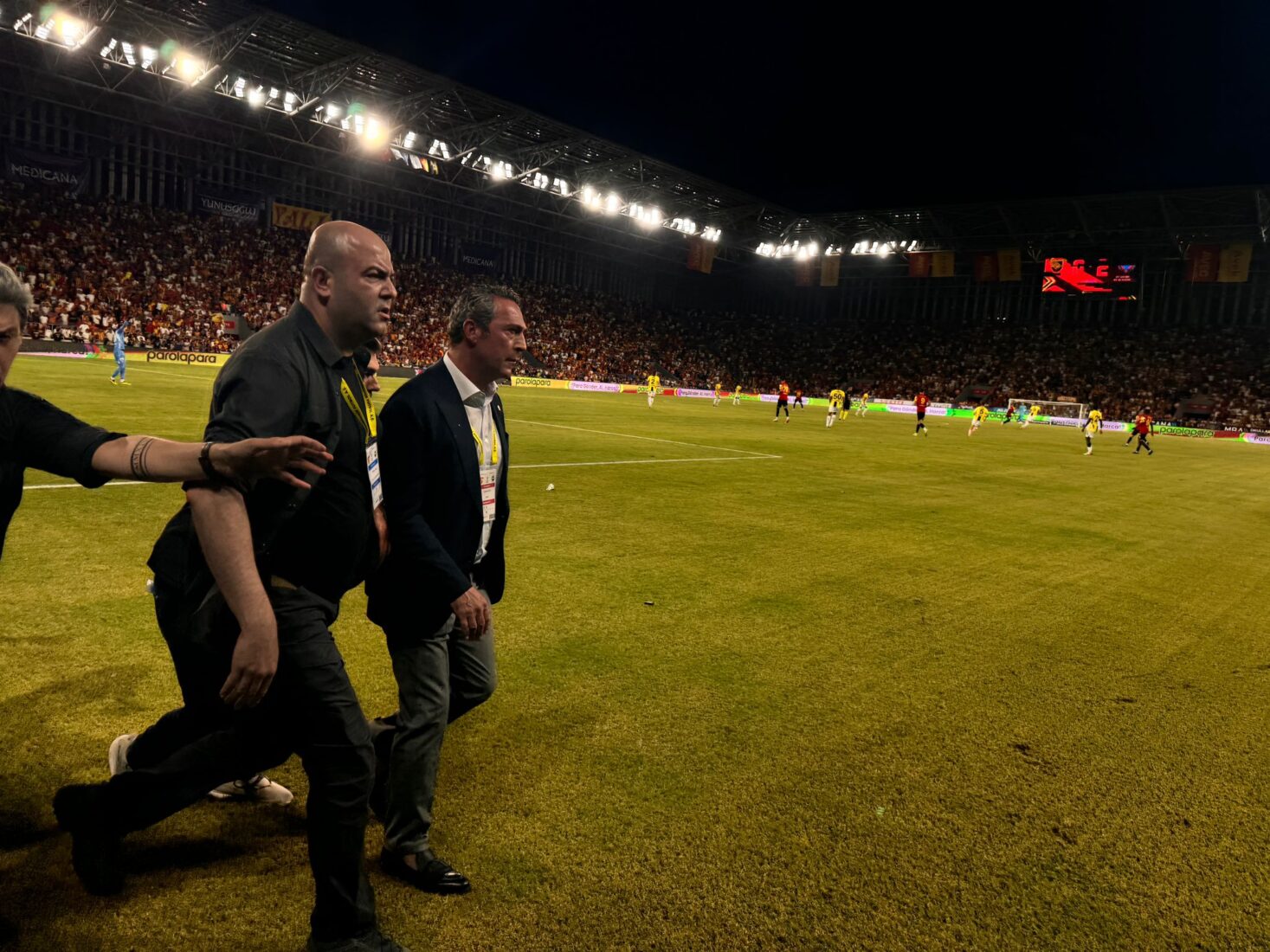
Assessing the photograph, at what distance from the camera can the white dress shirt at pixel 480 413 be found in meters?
3.15

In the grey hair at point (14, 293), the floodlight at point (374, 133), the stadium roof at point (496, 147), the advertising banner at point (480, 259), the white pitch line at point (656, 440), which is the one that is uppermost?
the stadium roof at point (496, 147)

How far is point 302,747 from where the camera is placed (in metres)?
2.32

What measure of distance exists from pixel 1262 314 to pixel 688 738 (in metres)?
66.0

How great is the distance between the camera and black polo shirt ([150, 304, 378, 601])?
2.18 meters

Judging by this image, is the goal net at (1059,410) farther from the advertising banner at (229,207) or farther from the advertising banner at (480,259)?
the advertising banner at (229,207)

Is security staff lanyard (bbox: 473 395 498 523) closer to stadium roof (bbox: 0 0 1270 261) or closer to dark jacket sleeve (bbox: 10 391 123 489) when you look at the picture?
dark jacket sleeve (bbox: 10 391 123 489)

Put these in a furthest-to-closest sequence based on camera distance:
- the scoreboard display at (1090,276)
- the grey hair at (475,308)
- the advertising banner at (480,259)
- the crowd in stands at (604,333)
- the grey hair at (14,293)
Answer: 1. the advertising banner at (480,259)
2. the scoreboard display at (1090,276)
3. the crowd in stands at (604,333)
4. the grey hair at (475,308)
5. the grey hair at (14,293)

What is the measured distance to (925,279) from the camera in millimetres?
66750

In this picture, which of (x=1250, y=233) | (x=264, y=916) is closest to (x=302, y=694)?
(x=264, y=916)

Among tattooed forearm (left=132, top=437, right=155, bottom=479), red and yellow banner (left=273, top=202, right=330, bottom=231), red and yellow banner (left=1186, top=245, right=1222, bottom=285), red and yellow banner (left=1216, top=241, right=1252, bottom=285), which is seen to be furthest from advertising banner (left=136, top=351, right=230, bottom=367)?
red and yellow banner (left=1216, top=241, right=1252, bottom=285)

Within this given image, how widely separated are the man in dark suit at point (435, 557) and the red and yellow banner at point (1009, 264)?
52.9m

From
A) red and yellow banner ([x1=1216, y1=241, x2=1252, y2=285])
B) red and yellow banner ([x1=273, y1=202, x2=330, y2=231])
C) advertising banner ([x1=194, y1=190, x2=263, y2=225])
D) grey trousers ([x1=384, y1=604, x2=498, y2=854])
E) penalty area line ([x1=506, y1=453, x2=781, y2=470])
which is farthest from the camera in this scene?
red and yellow banner ([x1=273, y1=202, x2=330, y2=231])

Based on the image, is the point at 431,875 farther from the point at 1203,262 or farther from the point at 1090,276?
the point at 1090,276

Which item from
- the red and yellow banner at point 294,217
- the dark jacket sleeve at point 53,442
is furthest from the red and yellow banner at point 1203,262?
the dark jacket sleeve at point 53,442
